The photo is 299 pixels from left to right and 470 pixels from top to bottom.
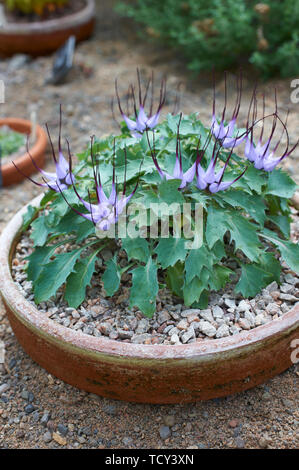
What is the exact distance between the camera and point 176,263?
188 centimetres

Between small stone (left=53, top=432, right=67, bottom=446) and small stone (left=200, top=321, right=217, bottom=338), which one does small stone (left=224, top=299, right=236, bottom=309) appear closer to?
small stone (left=200, top=321, right=217, bottom=338)

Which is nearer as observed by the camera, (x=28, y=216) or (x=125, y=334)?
(x=125, y=334)

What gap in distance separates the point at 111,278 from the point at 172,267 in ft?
0.71

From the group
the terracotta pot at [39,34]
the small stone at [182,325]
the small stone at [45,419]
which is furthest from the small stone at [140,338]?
the terracotta pot at [39,34]

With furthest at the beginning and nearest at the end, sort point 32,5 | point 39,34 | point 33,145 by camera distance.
Answer: point 32,5
point 39,34
point 33,145

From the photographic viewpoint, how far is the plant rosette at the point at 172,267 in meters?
1.69

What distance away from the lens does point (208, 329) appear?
1.78 m

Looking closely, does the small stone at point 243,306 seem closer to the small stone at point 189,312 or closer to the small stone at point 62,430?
the small stone at point 189,312

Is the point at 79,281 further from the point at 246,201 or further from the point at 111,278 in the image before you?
the point at 246,201

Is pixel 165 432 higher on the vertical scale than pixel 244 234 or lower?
lower

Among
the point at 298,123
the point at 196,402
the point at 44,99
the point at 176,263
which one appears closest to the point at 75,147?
the point at 44,99

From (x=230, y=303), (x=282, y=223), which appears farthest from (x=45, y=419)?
(x=282, y=223)

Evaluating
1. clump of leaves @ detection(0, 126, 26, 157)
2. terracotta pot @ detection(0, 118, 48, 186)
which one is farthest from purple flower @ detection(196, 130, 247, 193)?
clump of leaves @ detection(0, 126, 26, 157)

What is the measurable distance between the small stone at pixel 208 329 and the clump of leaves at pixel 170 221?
9 cm
